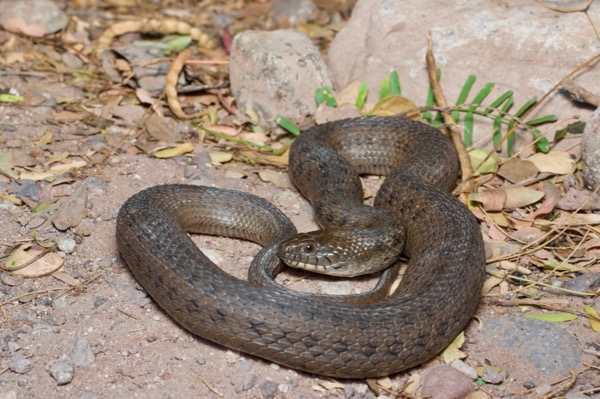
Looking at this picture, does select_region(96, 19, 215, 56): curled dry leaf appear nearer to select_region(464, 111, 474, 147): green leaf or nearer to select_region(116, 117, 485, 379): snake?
select_region(116, 117, 485, 379): snake

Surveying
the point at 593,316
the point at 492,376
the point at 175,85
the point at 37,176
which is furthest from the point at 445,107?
the point at 37,176

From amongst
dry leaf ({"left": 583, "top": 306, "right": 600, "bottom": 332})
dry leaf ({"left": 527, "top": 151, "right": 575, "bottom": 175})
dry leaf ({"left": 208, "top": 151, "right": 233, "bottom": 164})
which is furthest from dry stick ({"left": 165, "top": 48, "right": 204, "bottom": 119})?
dry leaf ({"left": 583, "top": 306, "right": 600, "bottom": 332})

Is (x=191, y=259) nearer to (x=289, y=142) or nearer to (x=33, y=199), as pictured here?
(x=33, y=199)

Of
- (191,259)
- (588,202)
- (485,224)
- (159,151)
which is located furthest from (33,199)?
(588,202)

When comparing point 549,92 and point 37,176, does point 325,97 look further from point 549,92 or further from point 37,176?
point 37,176

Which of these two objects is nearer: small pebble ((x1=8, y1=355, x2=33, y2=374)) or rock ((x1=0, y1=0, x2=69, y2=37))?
small pebble ((x1=8, y1=355, x2=33, y2=374))

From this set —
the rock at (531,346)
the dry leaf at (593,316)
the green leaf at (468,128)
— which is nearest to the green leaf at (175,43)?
the green leaf at (468,128)

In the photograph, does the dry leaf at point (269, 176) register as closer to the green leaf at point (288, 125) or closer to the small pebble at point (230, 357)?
the green leaf at point (288, 125)
